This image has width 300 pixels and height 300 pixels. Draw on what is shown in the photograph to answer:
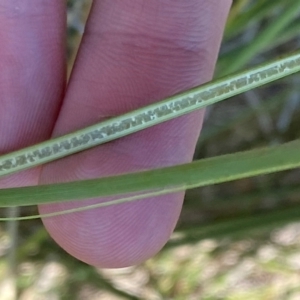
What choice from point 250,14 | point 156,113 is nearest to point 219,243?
point 250,14

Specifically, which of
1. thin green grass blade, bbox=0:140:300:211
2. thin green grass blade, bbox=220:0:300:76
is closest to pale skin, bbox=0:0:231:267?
thin green grass blade, bbox=220:0:300:76

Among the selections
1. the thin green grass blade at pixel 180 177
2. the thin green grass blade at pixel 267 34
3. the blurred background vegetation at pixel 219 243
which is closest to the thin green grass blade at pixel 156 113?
the thin green grass blade at pixel 180 177

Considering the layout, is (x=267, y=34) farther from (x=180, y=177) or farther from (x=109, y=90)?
(x=180, y=177)

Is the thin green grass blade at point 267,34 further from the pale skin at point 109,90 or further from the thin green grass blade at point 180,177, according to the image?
the thin green grass blade at point 180,177

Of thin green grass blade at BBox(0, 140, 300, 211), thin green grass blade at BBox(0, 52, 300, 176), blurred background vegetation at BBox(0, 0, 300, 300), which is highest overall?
blurred background vegetation at BBox(0, 0, 300, 300)

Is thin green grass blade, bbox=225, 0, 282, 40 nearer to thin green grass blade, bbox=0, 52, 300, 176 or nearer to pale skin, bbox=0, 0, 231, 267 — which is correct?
pale skin, bbox=0, 0, 231, 267

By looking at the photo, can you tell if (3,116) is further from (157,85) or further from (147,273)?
(147,273)

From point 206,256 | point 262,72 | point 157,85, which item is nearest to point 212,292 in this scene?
point 206,256
